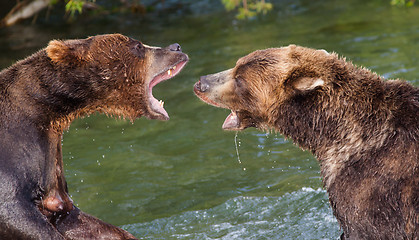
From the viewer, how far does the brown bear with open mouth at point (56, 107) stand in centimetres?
538

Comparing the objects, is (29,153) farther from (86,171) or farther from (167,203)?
(86,171)

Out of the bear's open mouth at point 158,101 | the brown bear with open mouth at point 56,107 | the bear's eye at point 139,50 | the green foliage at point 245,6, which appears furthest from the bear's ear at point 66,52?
the green foliage at point 245,6

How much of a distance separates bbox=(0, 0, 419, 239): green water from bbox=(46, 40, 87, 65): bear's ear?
2.26 meters

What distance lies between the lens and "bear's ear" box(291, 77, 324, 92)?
5121 mm

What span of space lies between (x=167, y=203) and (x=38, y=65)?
278 cm

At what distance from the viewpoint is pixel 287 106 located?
5336mm

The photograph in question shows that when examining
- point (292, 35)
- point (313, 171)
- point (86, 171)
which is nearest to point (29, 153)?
point (86, 171)

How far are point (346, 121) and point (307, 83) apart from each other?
0.44 m

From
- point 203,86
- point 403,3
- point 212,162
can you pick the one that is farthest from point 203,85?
point 403,3

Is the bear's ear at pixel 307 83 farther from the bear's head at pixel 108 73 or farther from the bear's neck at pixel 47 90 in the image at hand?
the bear's neck at pixel 47 90

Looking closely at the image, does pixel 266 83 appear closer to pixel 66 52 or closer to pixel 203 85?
pixel 203 85

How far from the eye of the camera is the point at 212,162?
8789 millimetres

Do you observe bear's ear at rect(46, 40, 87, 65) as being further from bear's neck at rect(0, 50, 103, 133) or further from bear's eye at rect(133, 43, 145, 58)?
bear's eye at rect(133, 43, 145, 58)

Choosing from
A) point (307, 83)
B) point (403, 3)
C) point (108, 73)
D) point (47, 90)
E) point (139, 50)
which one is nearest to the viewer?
point (307, 83)
